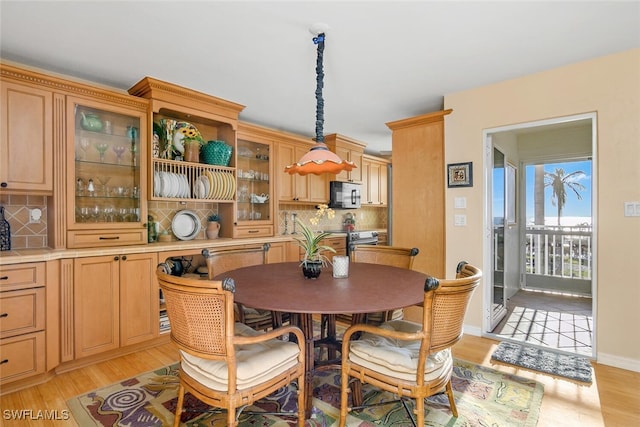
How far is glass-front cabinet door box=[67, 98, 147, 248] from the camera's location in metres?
2.57

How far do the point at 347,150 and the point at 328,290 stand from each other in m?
3.74

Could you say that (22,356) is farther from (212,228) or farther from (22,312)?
(212,228)

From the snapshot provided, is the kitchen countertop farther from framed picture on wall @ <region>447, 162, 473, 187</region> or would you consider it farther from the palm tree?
the palm tree

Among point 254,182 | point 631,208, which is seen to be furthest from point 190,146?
point 631,208

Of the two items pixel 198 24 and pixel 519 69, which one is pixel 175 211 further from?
pixel 519 69

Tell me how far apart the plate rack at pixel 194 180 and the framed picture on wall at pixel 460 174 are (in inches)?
91.9

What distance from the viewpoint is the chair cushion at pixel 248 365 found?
4.67ft

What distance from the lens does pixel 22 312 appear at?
7.12ft

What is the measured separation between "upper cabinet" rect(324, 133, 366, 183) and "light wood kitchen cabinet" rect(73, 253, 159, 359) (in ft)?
10.2

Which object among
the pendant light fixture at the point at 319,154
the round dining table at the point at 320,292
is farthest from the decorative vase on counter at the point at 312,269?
the pendant light fixture at the point at 319,154

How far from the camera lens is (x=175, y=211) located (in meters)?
3.41

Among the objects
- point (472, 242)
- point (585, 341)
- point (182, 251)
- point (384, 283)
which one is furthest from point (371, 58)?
point (585, 341)

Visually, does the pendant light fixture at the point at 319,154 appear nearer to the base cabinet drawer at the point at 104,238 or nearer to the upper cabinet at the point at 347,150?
the base cabinet drawer at the point at 104,238

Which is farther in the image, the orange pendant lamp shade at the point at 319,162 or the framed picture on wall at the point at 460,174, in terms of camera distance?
the framed picture on wall at the point at 460,174
